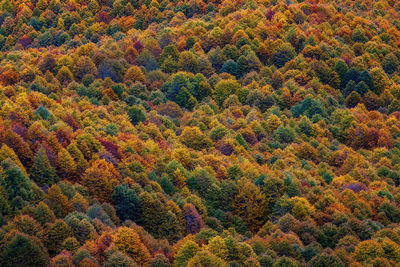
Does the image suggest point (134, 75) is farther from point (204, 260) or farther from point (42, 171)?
point (204, 260)

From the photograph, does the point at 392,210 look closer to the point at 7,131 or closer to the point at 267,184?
the point at 267,184

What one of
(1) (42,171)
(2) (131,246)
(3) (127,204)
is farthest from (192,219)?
(1) (42,171)

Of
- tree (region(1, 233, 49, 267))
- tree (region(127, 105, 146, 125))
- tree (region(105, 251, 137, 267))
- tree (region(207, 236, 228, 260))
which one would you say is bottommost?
tree (region(127, 105, 146, 125))

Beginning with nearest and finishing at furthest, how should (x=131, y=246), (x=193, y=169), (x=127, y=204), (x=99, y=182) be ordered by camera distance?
(x=131, y=246) → (x=127, y=204) → (x=99, y=182) → (x=193, y=169)

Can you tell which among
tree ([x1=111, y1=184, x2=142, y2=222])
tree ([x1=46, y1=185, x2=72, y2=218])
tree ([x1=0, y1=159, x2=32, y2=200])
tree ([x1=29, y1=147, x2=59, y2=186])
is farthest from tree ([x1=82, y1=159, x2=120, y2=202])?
tree ([x1=0, y1=159, x2=32, y2=200])

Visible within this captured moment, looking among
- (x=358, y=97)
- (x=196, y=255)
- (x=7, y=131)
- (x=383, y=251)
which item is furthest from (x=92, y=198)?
(x=358, y=97)

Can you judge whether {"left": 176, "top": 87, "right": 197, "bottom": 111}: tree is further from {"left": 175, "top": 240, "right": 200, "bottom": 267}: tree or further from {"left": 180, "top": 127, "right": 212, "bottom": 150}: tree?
{"left": 175, "top": 240, "right": 200, "bottom": 267}: tree
